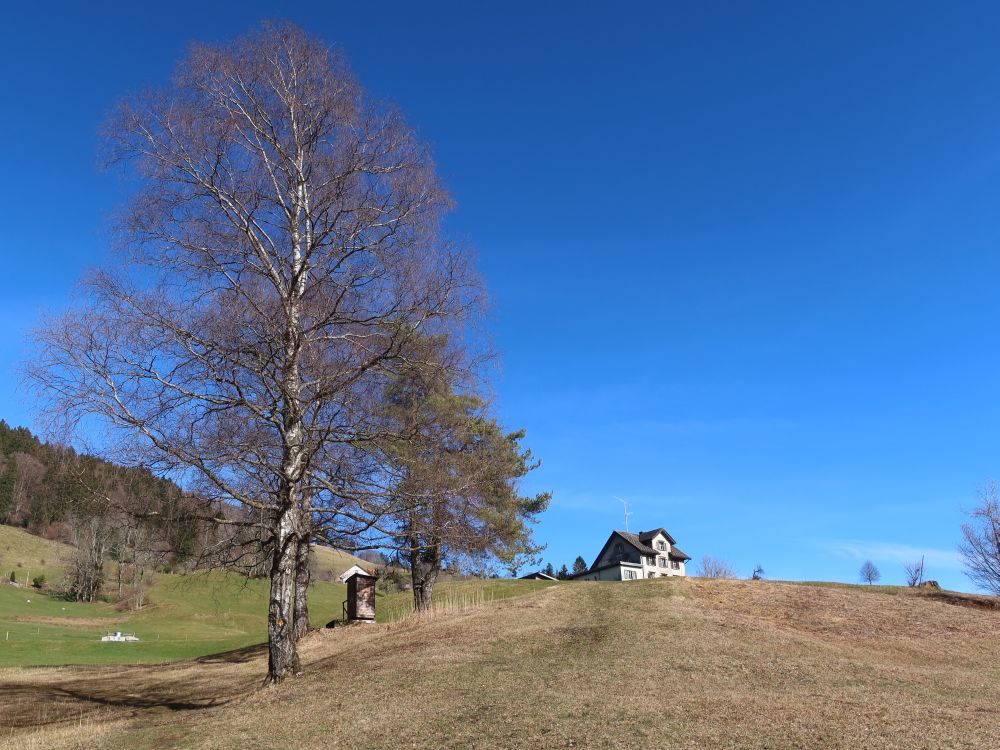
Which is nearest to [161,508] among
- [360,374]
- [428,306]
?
[360,374]

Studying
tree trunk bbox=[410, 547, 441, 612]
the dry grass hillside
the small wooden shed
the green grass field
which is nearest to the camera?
the dry grass hillside

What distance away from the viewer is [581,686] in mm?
11734

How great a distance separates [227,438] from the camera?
13.2 meters

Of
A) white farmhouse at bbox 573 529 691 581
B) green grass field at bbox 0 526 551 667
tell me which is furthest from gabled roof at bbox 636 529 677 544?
green grass field at bbox 0 526 551 667

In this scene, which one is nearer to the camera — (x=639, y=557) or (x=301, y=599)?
(x=301, y=599)

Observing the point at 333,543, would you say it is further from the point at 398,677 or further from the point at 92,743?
the point at 92,743

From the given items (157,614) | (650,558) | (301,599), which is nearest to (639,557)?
(650,558)

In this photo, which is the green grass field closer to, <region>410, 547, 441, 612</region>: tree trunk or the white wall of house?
<region>410, 547, 441, 612</region>: tree trunk

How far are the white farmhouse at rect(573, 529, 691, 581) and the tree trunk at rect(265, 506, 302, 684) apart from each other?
182 feet

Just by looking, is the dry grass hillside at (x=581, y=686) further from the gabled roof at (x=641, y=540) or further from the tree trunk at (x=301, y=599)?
the gabled roof at (x=641, y=540)

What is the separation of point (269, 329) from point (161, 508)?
14.1 ft

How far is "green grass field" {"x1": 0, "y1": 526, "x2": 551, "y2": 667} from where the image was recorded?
94.3 feet

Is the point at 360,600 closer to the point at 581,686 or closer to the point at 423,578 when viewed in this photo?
the point at 423,578

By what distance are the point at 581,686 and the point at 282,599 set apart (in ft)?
19.4
